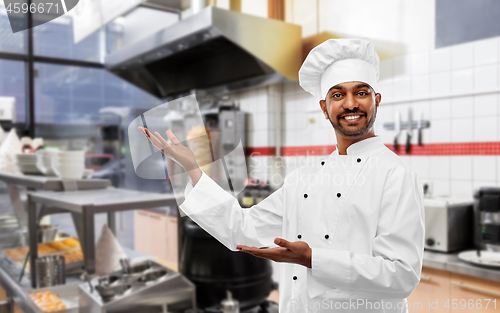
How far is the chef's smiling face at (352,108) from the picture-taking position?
0.65 meters

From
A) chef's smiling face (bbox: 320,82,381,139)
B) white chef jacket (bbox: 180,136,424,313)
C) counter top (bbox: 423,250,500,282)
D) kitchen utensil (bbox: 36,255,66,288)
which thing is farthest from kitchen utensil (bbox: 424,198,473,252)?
kitchen utensil (bbox: 36,255,66,288)

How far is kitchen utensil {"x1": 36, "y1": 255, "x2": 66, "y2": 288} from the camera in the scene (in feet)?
5.46

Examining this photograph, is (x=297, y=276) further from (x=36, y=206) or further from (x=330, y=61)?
(x=36, y=206)

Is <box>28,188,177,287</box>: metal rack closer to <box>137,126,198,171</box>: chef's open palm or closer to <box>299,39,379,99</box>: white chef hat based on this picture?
<box>137,126,198,171</box>: chef's open palm

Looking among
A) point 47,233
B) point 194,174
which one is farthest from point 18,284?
point 194,174

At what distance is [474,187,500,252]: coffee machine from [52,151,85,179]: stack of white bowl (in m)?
1.80

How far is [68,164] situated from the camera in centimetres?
167

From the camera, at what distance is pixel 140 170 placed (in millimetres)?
697

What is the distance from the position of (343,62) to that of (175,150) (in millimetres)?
326

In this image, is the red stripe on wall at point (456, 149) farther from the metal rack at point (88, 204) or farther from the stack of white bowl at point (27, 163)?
the stack of white bowl at point (27, 163)

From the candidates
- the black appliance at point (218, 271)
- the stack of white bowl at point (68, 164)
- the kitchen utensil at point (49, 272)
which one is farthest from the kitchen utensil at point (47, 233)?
the black appliance at point (218, 271)

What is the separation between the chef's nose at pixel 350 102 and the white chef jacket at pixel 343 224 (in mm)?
88

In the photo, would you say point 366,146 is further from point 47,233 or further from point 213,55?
point 213,55

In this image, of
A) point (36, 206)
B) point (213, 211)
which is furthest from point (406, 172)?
point (36, 206)
